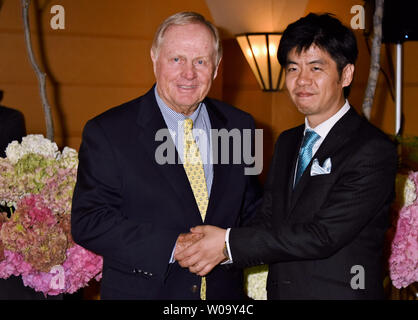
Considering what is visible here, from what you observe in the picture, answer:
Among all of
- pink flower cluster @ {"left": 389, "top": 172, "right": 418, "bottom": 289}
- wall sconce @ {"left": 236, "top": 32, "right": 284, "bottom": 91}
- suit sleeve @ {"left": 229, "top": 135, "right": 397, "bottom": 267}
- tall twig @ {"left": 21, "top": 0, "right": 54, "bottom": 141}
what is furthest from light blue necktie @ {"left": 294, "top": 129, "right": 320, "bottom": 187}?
wall sconce @ {"left": 236, "top": 32, "right": 284, "bottom": 91}

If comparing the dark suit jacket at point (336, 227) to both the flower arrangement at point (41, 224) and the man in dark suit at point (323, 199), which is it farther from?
the flower arrangement at point (41, 224)

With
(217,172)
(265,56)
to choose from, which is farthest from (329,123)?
(265,56)

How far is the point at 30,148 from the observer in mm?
2057

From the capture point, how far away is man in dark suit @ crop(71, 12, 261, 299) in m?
1.70

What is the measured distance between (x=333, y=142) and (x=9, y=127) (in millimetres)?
1470

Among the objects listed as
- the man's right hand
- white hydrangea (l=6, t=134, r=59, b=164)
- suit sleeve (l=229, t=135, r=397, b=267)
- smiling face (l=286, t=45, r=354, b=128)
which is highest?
smiling face (l=286, t=45, r=354, b=128)

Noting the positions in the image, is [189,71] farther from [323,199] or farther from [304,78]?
[323,199]

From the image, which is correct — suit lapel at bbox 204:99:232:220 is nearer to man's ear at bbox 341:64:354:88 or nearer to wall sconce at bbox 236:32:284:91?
man's ear at bbox 341:64:354:88

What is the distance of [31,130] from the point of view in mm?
4484

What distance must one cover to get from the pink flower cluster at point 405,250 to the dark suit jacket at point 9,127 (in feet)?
5.29

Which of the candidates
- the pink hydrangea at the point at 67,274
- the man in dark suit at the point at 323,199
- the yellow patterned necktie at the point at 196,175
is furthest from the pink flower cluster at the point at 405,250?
the pink hydrangea at the point at 67,274

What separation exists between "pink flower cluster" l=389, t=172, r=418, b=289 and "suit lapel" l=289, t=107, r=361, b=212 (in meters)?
0.46

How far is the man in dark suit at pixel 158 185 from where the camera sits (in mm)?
1698

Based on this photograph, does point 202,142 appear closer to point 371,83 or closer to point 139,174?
point 139,174
